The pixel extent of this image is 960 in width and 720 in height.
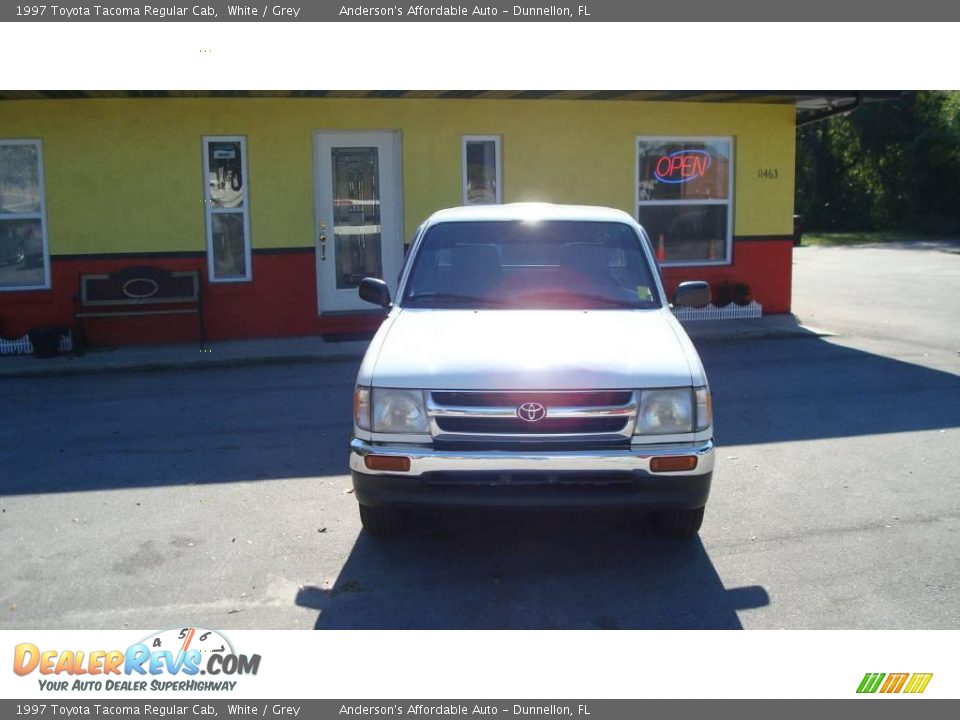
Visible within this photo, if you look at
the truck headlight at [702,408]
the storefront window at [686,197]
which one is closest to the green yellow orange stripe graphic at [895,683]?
the truck headlight at [702,408]

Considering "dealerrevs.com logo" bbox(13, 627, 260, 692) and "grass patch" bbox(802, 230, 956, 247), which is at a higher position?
"grass patch" bbox(802, 230, 956, 247)

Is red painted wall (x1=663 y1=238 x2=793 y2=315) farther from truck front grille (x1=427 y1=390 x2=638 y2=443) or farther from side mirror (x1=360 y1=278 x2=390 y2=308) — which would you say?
truck front grille (x1=427 y1=390 x2=638 y2=443)

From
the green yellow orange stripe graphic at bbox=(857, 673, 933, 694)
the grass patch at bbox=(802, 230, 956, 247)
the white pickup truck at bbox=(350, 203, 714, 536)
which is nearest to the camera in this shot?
the green yellow orange stripe graphic at bbox=(857, 673, 933, 694)

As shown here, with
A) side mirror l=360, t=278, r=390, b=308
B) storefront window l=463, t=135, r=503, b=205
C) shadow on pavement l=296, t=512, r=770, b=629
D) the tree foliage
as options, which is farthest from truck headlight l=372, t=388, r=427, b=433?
the tree foliage

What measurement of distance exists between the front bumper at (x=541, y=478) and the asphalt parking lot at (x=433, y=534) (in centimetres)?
47

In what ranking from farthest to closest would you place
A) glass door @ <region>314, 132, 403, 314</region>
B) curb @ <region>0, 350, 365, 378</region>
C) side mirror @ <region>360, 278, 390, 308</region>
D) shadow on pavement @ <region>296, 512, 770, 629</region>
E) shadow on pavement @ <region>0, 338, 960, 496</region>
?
1. glass door @ <region>314, 132, 403, 314</region>
2. curb @ <region>0, 350, 365, 378</region>
3. shadow on pavement @ <region>0, 338, 960, 496</region>
4. side mirror @ <region>360, 278, 390, 308</region>
5. shadow on pavement @ <region>296, 512, 770, 629</region>

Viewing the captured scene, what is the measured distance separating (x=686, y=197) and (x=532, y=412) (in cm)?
983

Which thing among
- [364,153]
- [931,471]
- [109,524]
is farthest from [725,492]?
[364,153]

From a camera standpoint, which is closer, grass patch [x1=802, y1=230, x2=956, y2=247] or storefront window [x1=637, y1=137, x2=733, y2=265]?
storefront window [x1=637, y1=137, x2=733, y2=265]

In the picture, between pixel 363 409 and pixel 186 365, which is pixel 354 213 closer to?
pixel 186 365

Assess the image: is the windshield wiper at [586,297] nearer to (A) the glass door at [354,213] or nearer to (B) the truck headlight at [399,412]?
(B) the truck headlight at [399,412]

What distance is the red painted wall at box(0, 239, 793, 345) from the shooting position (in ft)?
39.6

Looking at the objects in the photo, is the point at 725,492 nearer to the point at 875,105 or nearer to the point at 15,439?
the point at 15,439

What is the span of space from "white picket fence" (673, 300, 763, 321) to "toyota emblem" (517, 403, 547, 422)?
922cm
